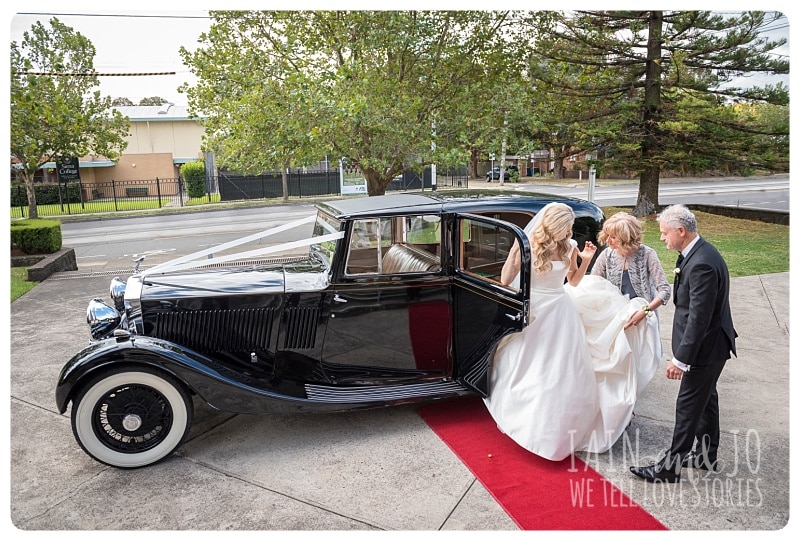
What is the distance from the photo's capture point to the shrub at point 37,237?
1064cm

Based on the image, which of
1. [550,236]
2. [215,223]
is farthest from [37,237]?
[550,236]

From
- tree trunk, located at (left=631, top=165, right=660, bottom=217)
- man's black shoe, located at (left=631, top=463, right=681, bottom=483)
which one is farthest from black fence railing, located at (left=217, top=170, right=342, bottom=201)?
man's black shoe, located at (left=631, top=463, right=681, bottom=483)

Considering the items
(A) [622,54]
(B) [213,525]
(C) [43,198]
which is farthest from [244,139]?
(C) [43,198]

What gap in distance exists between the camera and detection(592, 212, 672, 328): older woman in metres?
3.89

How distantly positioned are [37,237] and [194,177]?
12.0 metres

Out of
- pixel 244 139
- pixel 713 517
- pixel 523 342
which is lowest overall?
pixel 713 517

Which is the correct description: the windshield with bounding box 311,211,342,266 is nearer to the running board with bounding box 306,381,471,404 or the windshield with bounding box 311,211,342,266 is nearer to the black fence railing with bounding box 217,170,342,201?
the running board with bounding box 306,381,471,404

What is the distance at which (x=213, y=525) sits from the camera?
2926 millimetres

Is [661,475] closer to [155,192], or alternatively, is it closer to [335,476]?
[335,476]

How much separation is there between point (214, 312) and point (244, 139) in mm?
5397

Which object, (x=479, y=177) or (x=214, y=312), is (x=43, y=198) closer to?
(x=479, y=177)

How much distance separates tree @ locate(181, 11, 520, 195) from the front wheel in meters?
5.16

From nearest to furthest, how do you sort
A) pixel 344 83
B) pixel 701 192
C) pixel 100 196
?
pixel 344 83, pixel 701 192, pixel 100 196

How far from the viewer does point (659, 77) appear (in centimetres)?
1380
